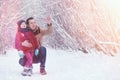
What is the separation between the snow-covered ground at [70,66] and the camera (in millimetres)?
2178

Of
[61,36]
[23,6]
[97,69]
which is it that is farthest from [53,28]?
[97,69]

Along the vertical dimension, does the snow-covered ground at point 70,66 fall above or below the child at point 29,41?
below

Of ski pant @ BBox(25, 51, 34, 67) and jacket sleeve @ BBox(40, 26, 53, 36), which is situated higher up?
jacket sleeve @ BBox(40, 26, 53, 36)

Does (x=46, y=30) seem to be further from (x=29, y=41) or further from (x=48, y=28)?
(x=29, y=41)

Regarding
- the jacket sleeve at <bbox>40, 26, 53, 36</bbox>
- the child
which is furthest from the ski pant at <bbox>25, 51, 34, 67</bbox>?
the jacket sleeve at <bbox>40, 26, 53, 36</bbox>

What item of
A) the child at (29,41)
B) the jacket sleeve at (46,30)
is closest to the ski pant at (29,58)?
the child at (29,41)

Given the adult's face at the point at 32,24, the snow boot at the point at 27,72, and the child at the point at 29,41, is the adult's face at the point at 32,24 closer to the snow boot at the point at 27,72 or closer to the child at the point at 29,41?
the child at the point at 29,41

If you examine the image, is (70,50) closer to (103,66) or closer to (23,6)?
(103,66)

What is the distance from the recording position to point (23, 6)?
7.13ft

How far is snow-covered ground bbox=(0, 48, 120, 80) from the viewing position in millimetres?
2178

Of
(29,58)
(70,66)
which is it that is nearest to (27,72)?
(29,58)

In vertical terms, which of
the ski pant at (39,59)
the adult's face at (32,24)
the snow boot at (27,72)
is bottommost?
the snow boot at (27,72)

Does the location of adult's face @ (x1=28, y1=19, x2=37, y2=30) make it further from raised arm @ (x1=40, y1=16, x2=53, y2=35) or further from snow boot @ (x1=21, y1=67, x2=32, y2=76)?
snow boot @ (x1=21, y1=67, x2=32, y2=76)

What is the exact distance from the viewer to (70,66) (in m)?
2.20
